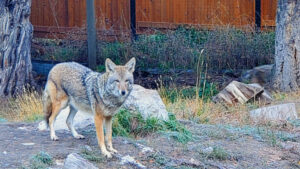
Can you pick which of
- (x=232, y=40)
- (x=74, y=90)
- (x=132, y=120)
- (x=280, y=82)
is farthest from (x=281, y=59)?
(x=74, y=90)

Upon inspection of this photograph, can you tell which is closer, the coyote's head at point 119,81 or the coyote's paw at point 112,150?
the coyote's head at point 119,81

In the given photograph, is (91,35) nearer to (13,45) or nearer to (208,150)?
(13,45)

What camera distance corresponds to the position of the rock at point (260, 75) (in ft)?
41.8

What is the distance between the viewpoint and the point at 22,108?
36.3 feet

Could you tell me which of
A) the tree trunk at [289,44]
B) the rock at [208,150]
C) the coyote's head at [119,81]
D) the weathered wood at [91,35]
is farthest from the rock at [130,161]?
the weathered wood at [91,35]

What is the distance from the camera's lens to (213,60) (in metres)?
13.4

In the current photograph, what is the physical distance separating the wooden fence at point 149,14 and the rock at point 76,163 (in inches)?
325

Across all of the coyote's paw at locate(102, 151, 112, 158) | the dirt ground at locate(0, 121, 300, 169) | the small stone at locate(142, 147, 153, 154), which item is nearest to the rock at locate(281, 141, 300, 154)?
the dirt ground at locate(0, 121, 300, 169)

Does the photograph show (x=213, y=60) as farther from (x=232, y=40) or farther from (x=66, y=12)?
(x=66, y=12)

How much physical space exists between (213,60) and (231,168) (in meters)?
6.45

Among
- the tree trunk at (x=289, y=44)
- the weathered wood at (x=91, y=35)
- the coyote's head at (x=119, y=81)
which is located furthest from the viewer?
the weathered wood at (x=91, y=35)

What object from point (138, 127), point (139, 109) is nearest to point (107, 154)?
point (138, 127)

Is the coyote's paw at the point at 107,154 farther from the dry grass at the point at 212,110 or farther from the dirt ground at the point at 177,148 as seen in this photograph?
the dry grass at the point at 212,110

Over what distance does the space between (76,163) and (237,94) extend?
5396mm
